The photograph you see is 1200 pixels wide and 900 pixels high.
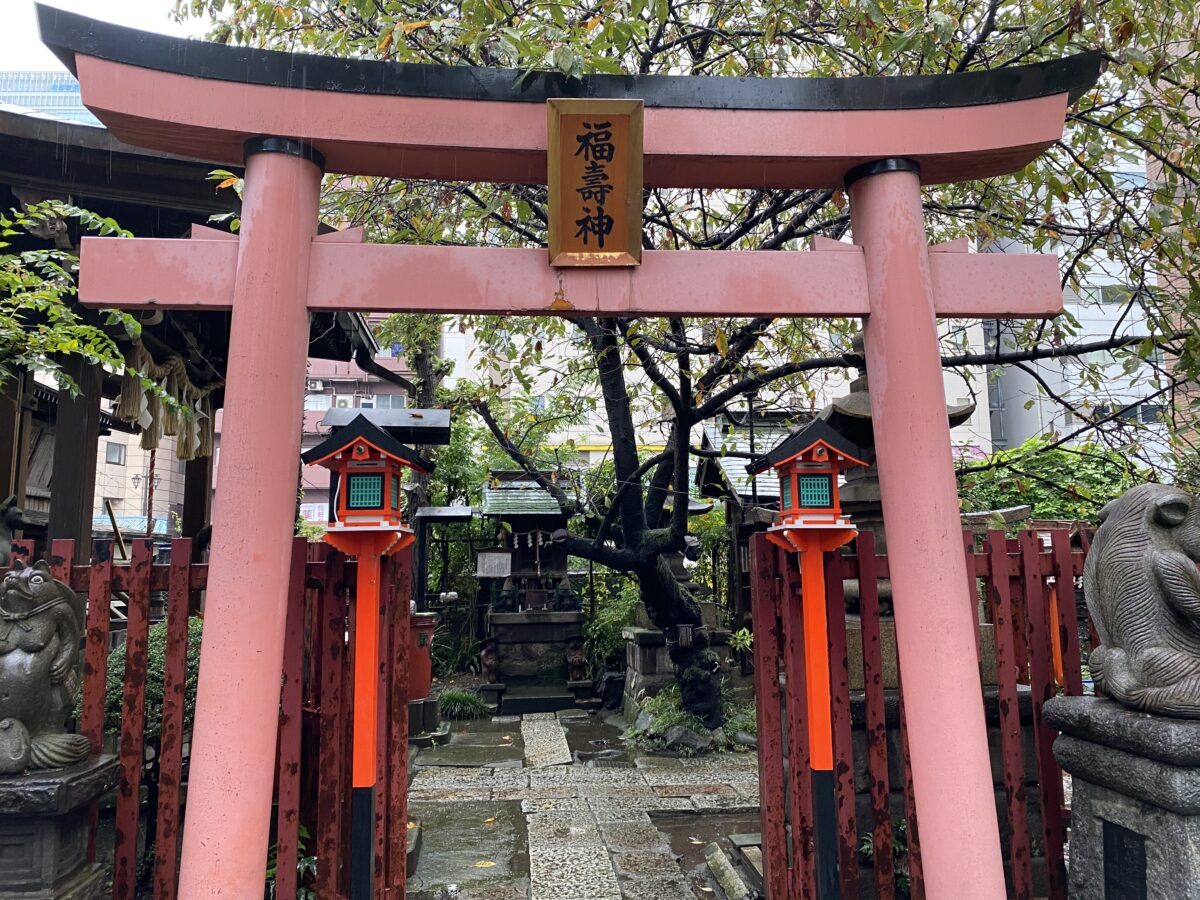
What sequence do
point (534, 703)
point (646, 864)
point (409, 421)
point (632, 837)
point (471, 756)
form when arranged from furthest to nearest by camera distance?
point (534, 703)
point (471, 756)
point (409, 421)
point (632, 837)
point (646, 864)

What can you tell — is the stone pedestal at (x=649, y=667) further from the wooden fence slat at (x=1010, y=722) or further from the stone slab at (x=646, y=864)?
the wooden fence slat at (x=1010, y=722)

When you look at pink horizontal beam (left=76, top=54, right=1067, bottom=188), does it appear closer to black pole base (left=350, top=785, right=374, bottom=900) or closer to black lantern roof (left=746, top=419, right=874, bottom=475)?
black lantern roof (left=746, top=419, right=874, bottom=475)

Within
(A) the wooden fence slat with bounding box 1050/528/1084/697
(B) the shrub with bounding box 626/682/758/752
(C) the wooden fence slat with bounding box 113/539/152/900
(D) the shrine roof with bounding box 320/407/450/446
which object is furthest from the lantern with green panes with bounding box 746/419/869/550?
(B) the shrub with bounding box 626/682/758/752

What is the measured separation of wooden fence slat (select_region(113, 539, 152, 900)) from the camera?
3900mm

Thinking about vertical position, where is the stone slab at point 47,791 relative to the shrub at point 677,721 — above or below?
above

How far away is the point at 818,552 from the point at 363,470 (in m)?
2.34

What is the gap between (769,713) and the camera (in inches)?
172

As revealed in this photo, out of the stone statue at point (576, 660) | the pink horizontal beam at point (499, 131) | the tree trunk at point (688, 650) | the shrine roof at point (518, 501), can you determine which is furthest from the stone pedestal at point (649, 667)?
the pink horizontal beam at point (499, 131)

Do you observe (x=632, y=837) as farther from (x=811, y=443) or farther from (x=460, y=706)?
(x=460, y=706)

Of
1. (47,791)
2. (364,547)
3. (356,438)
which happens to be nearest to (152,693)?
(47,791)

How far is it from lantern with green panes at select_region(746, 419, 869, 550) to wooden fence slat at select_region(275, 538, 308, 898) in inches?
98.1

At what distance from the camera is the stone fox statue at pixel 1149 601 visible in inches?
140

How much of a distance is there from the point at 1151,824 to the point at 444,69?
473cm

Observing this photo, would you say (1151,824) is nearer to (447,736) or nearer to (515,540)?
(447,736)
